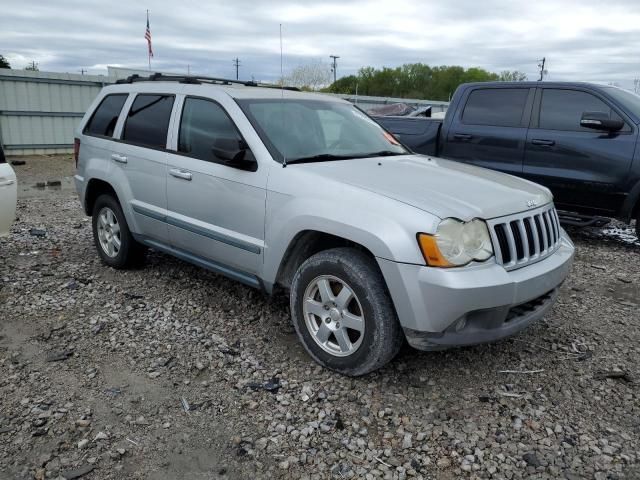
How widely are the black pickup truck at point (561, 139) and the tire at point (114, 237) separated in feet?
14.2

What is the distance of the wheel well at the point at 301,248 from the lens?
11.2ft

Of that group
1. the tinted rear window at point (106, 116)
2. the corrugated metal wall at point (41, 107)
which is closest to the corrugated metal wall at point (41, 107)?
the corrugated metal wall at point (41, 107)

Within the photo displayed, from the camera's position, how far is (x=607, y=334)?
403 centimetres

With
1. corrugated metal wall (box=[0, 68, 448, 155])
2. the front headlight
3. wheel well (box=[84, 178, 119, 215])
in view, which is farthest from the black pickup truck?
corrugated metal wall (box=[0, 68, 448, 155])

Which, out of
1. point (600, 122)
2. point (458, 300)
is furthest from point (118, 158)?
point (600, 122)

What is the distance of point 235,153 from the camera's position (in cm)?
361

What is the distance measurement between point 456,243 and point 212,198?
73.2 inches

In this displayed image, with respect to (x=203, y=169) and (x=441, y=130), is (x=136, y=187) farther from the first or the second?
(x=441, y=130)

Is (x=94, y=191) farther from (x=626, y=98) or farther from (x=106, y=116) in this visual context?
(x=626, y=98)

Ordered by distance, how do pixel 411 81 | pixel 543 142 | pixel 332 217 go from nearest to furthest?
pixel 332 217 → pixel 543 142 → pixel 411 81

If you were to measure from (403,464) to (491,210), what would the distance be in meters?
1.45

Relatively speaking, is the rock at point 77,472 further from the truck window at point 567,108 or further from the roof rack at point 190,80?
the truck window at point 567,108

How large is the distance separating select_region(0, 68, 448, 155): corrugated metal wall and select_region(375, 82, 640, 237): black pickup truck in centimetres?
1124

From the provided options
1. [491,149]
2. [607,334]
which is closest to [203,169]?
[607,334]
